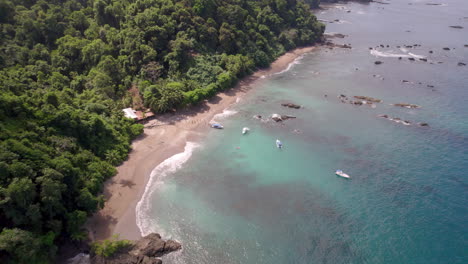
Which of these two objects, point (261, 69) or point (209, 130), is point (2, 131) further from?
point (261, 69)

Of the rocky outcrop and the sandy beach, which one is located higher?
the sandy beach

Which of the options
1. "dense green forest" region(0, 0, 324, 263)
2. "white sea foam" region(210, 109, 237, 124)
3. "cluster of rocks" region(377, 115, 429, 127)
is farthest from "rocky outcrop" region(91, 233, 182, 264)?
"cluster of rocks" region(377, 115, 429, 127)

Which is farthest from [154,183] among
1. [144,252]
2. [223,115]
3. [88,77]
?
[88,77]

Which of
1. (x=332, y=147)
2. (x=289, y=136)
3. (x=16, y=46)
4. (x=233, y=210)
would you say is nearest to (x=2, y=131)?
(x=233, y=210)

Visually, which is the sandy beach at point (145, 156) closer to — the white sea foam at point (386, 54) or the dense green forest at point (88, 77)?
the dense green forest at point (88, 77)

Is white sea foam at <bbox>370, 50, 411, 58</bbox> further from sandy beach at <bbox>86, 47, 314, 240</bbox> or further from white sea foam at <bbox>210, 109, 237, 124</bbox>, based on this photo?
white sea foam at <bbox>210, 109, 237, 124</bbox>

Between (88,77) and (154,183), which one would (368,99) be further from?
(88,77)
